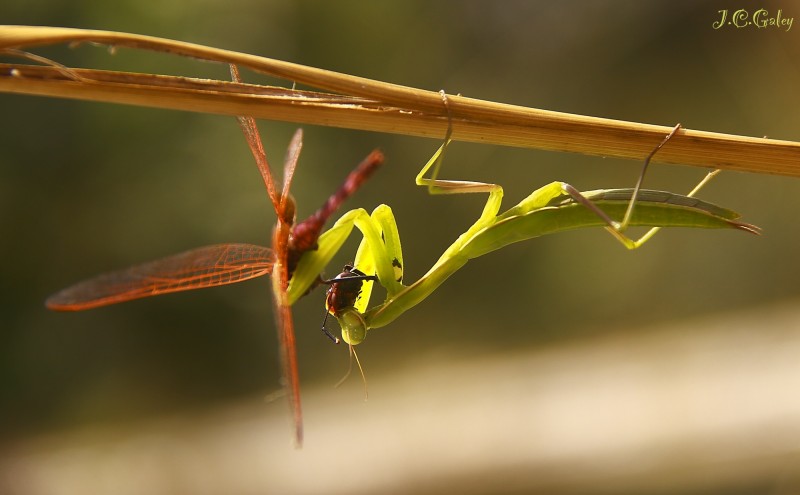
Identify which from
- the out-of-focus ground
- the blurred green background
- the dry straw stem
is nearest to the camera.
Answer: the dry straw stem

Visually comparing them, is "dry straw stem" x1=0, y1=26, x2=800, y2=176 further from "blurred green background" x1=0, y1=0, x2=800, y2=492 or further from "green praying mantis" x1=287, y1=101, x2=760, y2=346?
"blurred green background" x1=0, y1=0, x2=800, y2=492

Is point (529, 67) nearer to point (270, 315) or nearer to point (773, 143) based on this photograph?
point (270, 315)

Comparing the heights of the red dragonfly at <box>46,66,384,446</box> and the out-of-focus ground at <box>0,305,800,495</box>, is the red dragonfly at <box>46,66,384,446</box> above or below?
above

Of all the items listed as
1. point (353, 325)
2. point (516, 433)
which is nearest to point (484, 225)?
point (353, 325)

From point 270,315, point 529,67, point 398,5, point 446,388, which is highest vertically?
point 398,5

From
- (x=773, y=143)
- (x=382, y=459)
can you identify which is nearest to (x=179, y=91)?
(x=773, y=143)

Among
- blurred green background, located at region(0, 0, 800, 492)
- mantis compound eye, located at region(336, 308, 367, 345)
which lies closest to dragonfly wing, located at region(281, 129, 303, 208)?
mantis compound eye, located at region(336, 308, 367, 345)

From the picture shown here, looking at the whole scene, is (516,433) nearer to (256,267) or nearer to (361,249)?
(361,249)
